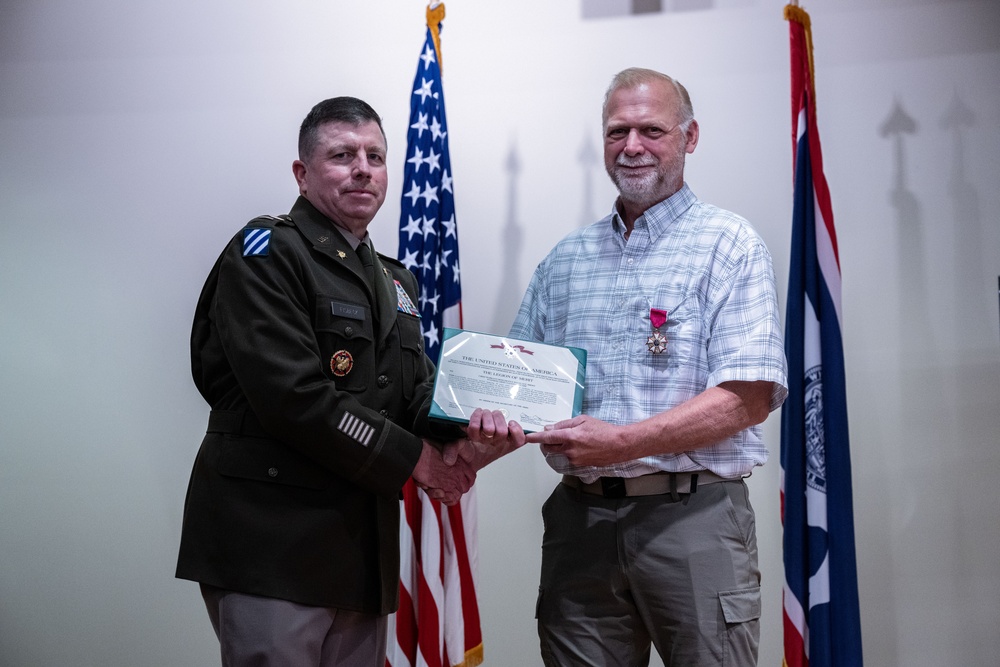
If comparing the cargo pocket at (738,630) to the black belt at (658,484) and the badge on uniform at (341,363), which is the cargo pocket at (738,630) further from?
the badge on uniform at (341,363)

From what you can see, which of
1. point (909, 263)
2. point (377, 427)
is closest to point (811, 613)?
point (909, 263)

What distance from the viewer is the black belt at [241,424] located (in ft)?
6.18

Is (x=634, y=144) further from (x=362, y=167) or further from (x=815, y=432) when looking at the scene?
(x=815, y=432)

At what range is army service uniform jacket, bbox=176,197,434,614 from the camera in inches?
71.7

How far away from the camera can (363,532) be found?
6.39ft

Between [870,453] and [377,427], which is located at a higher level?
[377,427]

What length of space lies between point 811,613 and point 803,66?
1.78 meters

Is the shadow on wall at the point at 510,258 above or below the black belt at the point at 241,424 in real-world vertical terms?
above

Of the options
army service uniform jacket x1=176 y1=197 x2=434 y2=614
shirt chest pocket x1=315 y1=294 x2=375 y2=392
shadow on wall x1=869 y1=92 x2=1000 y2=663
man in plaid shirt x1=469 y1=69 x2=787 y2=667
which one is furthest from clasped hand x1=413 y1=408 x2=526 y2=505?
shadow on wall x1=869 y1=92 x2=1000 y2=663

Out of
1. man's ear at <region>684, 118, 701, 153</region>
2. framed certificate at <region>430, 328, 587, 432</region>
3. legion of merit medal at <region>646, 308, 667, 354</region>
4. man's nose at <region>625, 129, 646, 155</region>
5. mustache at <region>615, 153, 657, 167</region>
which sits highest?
man's ear at <region>684, 118, 701, 153</region>

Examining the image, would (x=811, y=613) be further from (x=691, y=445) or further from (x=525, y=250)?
(x=525, y=250)

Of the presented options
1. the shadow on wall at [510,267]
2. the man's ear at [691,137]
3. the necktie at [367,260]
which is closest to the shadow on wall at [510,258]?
the shadow on wall at [510,267]

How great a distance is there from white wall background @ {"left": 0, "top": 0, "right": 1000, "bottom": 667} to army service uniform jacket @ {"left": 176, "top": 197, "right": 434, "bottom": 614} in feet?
4.99

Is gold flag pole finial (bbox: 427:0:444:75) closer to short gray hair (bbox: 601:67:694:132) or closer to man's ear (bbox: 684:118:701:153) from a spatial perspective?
short gray hair (bbox: 601:67:694:132)
